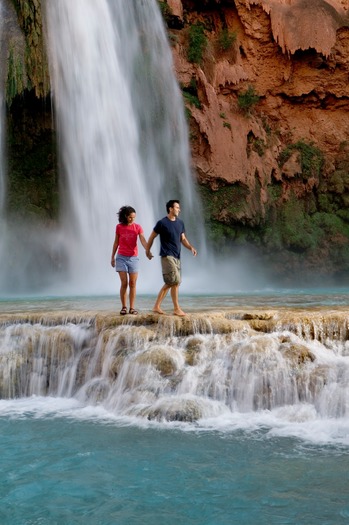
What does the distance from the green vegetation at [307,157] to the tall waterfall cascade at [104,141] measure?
4204 millimetres

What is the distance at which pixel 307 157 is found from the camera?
21266 mm

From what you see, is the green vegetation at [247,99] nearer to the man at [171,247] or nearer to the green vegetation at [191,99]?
the green vegetation at [191,99]

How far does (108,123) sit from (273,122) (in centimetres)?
702

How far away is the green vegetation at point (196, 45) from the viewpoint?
1914 cm

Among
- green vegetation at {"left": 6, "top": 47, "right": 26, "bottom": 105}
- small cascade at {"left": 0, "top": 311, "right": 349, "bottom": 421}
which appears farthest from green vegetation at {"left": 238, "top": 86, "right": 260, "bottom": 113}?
small cascade at {"left": 0, "top": 311, "right": 349, "bottom": 421}

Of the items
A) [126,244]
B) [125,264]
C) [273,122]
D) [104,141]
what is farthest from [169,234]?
[273,122]

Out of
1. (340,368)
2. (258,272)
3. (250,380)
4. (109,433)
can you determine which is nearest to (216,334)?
(250,380)

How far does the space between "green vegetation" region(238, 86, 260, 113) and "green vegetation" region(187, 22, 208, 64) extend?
6.47 ft

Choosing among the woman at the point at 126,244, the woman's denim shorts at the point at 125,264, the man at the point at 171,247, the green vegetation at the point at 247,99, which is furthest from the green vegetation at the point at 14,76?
the man at the point at 171,247

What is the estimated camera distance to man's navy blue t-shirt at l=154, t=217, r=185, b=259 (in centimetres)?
749

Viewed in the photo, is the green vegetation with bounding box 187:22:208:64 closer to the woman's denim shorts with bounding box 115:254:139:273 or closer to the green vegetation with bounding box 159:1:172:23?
the green vegetation with bounding box 159:1:172:23

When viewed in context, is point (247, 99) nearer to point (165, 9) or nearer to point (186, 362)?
point (165, 9)

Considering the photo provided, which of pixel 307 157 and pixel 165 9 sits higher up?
pixel 165 9

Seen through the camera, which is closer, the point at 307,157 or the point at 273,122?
the point at 307,157
